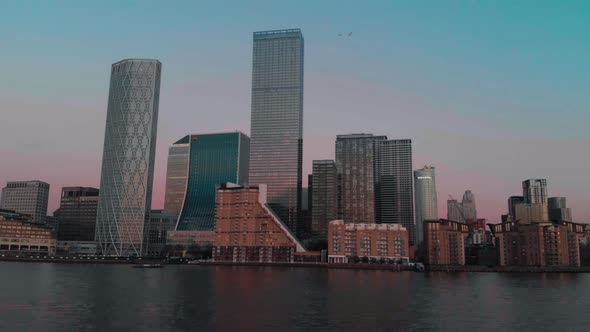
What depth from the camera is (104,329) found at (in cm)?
5547

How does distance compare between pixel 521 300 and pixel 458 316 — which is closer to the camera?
pixel 458 316

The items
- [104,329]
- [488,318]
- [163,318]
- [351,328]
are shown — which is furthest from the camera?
[488,318]

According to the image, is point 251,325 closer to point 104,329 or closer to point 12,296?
point 104,329

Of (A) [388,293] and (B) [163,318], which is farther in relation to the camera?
(A) [388,293]

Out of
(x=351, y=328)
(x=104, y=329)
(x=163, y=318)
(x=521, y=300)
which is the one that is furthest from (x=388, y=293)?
(x=104, y=329)

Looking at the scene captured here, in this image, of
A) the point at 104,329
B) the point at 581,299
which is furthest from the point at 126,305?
the point at 581,299

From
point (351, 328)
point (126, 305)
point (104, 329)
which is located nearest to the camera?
point (104, 329)

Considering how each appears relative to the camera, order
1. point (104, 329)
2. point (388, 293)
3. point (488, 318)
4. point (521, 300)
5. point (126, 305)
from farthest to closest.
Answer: point (388, 293), point (521, 300), point (126, 305), point (488, 318), point (104, 329)

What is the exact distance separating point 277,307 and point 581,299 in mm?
68988

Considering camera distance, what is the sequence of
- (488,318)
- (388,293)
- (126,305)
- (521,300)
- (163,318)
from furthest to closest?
(388,293) < (521,300) < (126,305) < (488,318) < (163,318)

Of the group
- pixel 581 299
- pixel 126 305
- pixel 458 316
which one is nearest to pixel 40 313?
pixel 126 305

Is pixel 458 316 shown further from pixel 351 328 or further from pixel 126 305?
pixel 126 305

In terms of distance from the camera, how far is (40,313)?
66750 mm

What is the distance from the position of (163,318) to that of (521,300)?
7128 cm
